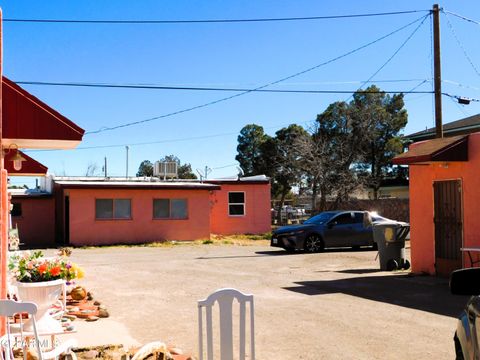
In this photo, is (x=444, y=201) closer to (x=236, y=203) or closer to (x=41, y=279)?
(x=41, y=279)

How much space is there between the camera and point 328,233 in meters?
19.5

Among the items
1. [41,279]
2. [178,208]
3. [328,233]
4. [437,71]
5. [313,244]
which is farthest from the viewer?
[178,208]

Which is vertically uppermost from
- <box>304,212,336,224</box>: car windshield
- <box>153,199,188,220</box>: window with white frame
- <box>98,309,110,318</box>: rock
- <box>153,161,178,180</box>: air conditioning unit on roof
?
<box>153,161,178,180</box>: air conditioning unit on roof

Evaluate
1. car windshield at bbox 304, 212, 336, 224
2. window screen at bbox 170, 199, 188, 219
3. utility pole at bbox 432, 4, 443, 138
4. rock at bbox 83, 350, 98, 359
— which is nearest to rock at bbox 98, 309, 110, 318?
rock at bbox 83, 350, 98, 359

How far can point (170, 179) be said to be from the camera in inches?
1230

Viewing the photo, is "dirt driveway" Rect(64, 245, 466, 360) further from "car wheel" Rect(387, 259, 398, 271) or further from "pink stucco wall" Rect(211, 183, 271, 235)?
"pink stucco wall" Rect(211, 183, 271, 235)

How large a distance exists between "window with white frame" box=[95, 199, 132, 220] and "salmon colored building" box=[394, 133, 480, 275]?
1566 cm

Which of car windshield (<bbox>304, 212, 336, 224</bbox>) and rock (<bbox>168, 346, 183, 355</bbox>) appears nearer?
rock (<bbox>168, 346, 183, 355</bbox>)

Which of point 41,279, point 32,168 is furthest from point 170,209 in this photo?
point 41,279

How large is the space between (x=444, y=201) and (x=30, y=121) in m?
9.51

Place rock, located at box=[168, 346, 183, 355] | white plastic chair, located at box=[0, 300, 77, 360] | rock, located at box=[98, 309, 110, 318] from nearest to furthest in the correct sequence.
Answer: white plastic chair, located at box=[0, 300, 77, 360] < rock, located at box=[168, 346, 183, 355] < rock, located at box=[98, 309, 110, 318]

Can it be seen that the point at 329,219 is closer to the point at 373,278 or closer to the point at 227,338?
the point at 373,278

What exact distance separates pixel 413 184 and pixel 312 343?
7.83 meters

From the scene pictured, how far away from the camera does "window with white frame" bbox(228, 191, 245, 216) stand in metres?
30.2
